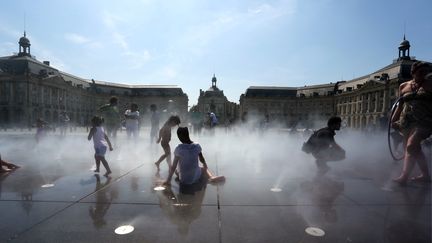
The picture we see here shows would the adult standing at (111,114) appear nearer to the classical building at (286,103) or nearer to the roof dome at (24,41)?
the roof dome at (24,41)

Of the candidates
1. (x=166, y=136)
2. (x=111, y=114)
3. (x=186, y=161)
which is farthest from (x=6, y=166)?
(x=186, y=161)

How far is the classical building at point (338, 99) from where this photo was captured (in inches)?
2704

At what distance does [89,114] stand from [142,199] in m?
96.9

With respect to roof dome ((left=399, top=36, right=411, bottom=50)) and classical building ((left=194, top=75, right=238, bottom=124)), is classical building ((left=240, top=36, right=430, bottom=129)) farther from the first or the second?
classical building ((left=194, top=75, right=238, bottom=124))

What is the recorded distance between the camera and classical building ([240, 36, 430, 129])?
225 feet

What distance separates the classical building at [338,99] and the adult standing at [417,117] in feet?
227

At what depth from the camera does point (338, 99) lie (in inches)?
3686

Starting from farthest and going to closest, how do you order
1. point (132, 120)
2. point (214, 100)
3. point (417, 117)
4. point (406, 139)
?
point (214, 100)
point (132, 120)
point (406, 139)
point (417, 117)

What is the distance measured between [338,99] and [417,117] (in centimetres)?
9526

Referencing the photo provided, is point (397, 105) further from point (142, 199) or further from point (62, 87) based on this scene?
point (62, 87)

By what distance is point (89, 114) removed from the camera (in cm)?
9288

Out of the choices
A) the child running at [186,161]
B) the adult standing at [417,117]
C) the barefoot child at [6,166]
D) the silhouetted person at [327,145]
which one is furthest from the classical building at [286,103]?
the child running at [186,161]

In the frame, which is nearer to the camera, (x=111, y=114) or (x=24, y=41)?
(x=111, y=114)

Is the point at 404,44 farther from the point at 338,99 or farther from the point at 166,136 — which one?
the point at 166,136
